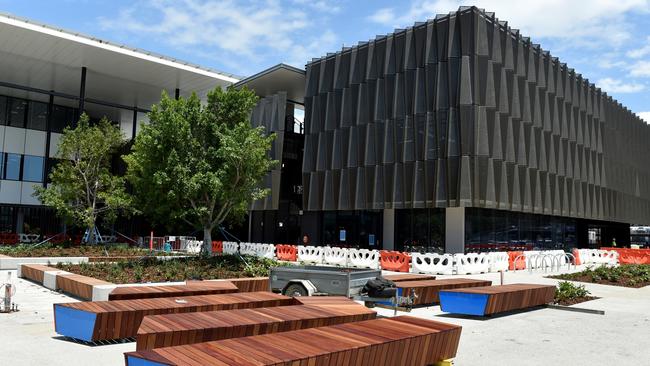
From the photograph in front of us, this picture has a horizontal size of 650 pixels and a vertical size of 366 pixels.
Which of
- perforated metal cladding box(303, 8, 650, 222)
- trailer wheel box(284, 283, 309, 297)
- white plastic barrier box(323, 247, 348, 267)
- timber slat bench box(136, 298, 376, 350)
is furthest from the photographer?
perforated metal cladding box(303, 8, 650, 222)

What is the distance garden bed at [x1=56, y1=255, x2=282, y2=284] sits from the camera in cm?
1864

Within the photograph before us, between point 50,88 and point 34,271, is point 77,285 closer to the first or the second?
point 34,271

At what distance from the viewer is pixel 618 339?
11.1m

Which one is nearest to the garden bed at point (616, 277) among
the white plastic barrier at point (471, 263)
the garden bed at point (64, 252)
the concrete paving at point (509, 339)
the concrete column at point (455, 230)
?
the white plastic barrier at point (471, 263)

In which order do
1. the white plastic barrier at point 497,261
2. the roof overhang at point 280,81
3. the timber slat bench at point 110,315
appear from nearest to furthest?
the timber slat bench at point 110,315 < the white plastic barrier at point 497,261 < the roof overhang at point 280,81

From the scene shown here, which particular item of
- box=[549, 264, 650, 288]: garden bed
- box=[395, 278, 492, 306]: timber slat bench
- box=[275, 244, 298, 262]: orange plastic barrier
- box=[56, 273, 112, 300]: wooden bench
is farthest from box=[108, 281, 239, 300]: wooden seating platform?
box=[275, 244, 298, 262]: orange plastic barrier

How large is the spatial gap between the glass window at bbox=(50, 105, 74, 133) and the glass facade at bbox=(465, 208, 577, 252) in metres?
44.7

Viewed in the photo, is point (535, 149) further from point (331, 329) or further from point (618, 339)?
point (331, 329)

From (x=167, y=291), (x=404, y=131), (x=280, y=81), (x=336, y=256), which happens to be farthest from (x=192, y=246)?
(x=167, y=291)

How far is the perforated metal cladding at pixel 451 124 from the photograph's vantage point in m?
33.2

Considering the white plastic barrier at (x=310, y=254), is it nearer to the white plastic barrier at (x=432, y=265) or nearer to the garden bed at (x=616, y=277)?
the white plastic barrier at (x=432, y=265)

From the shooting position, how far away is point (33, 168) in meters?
52.6

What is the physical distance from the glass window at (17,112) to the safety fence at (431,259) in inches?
1165

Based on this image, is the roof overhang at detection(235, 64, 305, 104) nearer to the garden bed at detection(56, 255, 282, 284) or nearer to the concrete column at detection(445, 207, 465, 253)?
the concrete column at detection(445, 207, 465, 253)
